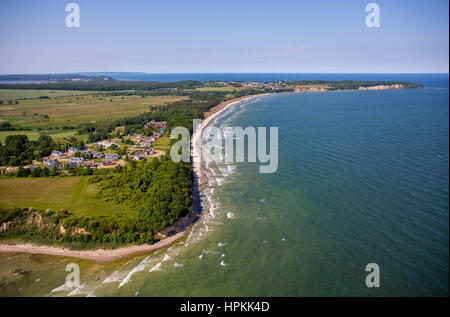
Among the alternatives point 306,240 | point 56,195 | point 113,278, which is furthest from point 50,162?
point 306,240

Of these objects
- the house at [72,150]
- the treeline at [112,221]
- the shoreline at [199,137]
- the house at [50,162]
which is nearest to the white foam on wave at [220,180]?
the shoreline at [199,137]

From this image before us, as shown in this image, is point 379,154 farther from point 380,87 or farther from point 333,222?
point 380,87

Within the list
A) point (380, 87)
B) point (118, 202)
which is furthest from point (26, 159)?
point (380, 87)

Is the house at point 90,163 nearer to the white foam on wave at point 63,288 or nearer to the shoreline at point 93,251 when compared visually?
the shoreline at point 93,251

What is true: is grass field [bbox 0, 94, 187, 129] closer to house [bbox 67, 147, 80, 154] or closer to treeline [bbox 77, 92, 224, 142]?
treeline [bbox 77, 92, 224, 142]

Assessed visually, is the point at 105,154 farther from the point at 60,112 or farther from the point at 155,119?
the point at 60,112

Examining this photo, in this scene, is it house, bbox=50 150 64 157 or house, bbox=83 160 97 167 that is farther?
house, bbox=50 150 64 157

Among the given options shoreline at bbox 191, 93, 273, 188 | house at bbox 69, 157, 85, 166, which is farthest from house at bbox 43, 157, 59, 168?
shoreline at bbox 191, 93, 273, 188
